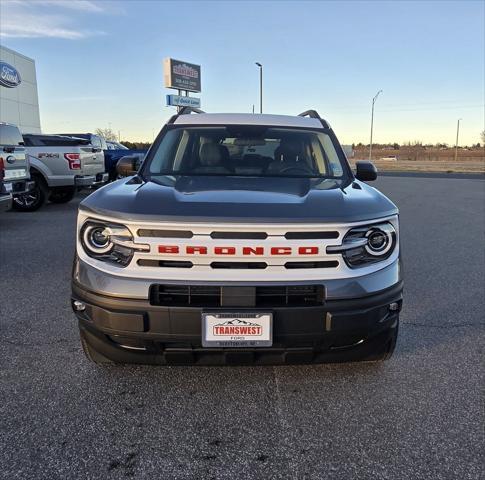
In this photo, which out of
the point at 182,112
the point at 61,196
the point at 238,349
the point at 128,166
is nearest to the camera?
the point at 238,349

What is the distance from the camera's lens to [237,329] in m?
2.38

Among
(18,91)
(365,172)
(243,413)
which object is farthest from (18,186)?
(18,91)

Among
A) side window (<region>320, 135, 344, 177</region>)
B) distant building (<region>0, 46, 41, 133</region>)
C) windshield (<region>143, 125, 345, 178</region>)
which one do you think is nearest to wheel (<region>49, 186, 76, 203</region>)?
windshield (<region>143, 125, 345, 178</region>)

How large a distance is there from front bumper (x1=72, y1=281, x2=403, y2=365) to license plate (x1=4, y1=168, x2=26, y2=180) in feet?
21.0

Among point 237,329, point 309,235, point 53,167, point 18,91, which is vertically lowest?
point 237,329

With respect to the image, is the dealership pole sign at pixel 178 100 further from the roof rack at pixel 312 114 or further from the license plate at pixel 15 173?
the roof rack at pixel 312 114

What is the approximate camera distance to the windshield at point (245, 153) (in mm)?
3791

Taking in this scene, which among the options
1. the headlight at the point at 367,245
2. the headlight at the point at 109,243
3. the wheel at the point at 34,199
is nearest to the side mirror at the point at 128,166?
the headlight at the point at 109,243

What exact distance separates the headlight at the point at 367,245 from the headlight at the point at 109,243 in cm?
105

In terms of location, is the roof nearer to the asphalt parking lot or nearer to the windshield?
the windshield

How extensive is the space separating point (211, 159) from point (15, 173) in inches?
231

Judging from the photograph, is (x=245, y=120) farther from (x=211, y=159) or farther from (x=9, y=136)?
(x=9, y=136)

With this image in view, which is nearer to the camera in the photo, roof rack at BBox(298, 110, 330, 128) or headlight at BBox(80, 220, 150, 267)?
headlight at BBox(80, 220, 150, 267)

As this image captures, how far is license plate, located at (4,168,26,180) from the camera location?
26.3 ft
